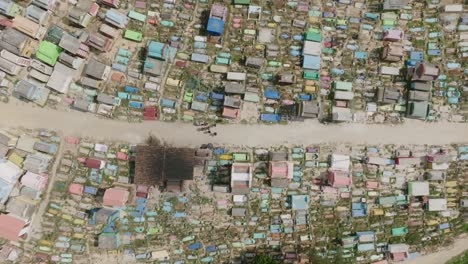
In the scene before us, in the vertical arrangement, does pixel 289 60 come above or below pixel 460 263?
above

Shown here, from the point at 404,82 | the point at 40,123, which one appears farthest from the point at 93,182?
the point at 404,82

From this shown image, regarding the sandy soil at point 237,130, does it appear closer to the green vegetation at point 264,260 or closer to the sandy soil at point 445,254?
the sandy soil at point 445,254

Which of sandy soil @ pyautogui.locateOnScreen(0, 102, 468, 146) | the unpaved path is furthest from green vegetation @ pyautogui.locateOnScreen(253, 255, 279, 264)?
the unpaved path

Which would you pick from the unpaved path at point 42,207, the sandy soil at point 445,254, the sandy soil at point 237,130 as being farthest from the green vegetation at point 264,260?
the unpaved path at point 42,207

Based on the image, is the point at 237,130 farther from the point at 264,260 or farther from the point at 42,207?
the point at 42,207

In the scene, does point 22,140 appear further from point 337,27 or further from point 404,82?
point 404,82

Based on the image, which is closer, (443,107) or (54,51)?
(54,51)

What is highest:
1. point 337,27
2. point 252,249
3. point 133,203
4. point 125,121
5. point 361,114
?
point 337,27

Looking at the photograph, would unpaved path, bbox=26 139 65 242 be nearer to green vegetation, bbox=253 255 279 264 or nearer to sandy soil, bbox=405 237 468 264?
green vegetation, bbox=253 255 279 264
